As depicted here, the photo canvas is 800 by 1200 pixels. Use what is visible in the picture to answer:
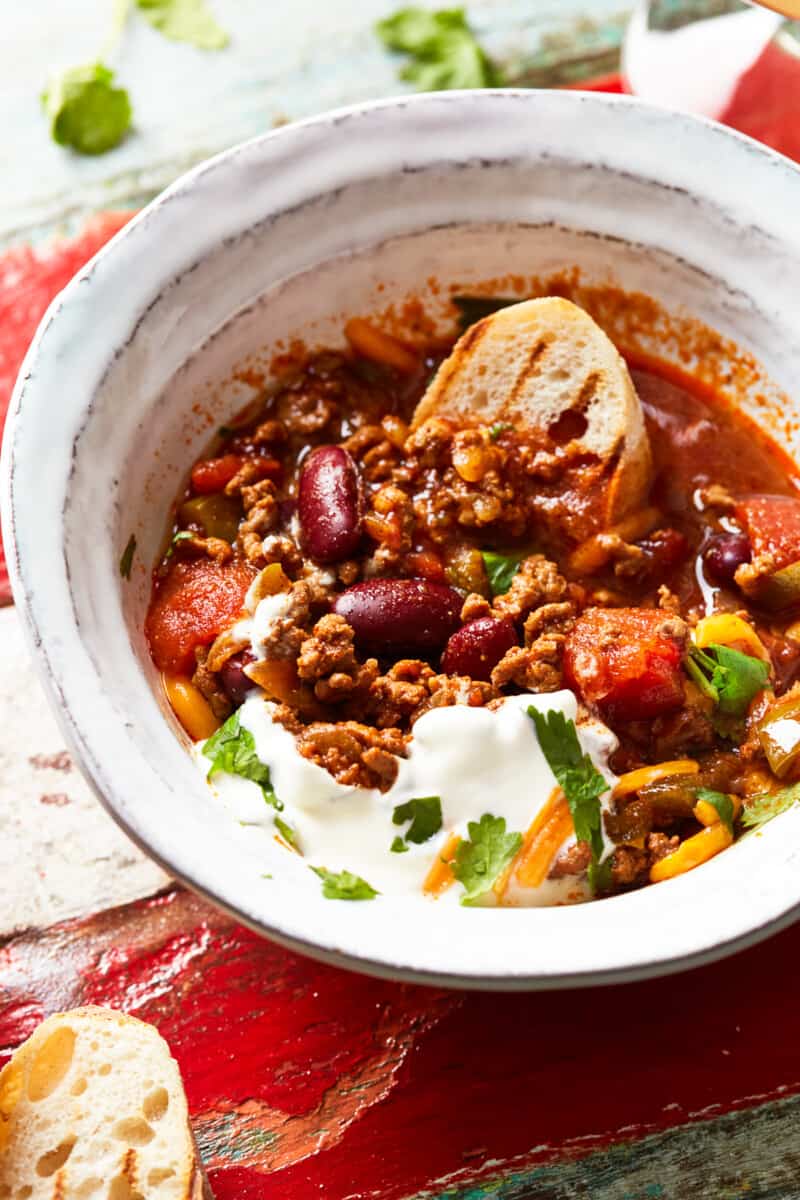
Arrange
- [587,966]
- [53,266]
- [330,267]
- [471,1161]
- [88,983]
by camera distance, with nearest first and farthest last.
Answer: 1. [587,966]
2. [471,1161]
3. [88,983]
4. [330,267]
5. [53,266]

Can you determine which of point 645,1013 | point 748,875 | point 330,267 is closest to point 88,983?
point 645,1013

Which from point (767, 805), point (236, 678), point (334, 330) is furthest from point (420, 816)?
point (334, 330)

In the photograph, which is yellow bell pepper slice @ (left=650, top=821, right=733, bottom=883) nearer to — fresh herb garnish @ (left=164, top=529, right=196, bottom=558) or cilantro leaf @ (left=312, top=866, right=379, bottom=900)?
cilantro leaf @ (left=312, top=866, right=379, bottom=900)

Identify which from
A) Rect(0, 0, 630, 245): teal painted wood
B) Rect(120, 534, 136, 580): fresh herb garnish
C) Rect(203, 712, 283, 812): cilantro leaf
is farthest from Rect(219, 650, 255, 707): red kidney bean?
Rect(0, 0, 630, 245): teal painted wood

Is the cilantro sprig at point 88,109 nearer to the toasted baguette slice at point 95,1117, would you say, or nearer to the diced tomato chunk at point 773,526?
the diced tomato chunk at point 773,526

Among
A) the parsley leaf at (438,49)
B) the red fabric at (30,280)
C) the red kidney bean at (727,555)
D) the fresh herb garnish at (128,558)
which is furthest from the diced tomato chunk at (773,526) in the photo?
the red fabric at (30,280)

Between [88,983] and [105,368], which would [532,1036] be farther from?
[105,368]
